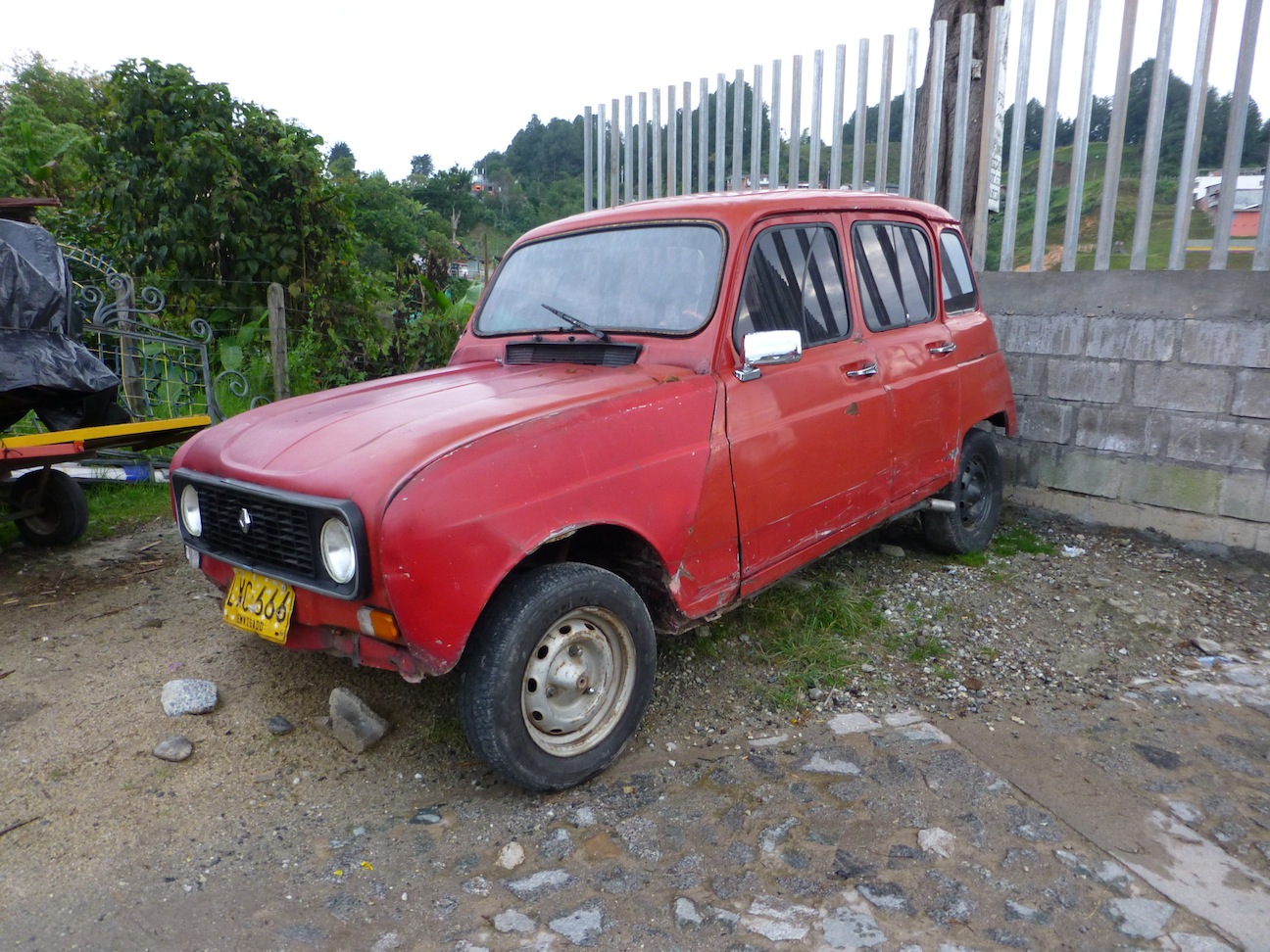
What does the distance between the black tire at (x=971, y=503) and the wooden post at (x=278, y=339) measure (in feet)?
16.3

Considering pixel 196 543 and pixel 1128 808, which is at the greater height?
pixel 196 543

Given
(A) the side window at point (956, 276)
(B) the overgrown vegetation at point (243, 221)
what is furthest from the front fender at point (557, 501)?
(B) the overgrown vegetation at point (243, 221)

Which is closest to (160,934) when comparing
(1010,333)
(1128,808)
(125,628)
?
(125,628)

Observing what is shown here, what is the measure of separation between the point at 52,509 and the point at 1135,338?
6.53 meters

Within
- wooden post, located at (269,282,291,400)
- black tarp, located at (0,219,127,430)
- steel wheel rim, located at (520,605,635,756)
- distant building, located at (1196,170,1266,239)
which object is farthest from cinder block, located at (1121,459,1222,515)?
wooden post, located at (269,282,291,400)

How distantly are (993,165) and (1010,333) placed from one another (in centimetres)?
115

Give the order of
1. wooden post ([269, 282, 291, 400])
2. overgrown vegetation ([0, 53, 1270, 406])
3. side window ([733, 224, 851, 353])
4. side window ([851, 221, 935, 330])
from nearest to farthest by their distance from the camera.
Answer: side window ([733, 224, 851, 353]), side window ([851, 221, 935, 330]), wooden post ([269, 282, 291, 400]), overgrown vegetation ([0, 53, 1270, 406])

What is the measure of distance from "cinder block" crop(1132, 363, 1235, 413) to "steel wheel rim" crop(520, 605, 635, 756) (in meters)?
3.90

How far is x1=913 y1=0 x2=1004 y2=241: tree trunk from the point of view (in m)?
5.77

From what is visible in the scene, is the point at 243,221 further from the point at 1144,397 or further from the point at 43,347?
the point at 1144,397

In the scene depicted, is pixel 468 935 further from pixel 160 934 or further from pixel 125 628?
pixel 125 628

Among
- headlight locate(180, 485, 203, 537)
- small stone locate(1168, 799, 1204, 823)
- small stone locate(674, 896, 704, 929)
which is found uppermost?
headlight locate(180, 485, 203, 537)

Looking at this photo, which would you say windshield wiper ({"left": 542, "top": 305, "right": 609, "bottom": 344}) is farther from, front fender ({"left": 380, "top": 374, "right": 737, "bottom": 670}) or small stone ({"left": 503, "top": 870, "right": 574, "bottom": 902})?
small stone ({"left": 503, "top": 870, "right": 574, "bottom": 902})

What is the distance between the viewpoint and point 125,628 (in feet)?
13.3
